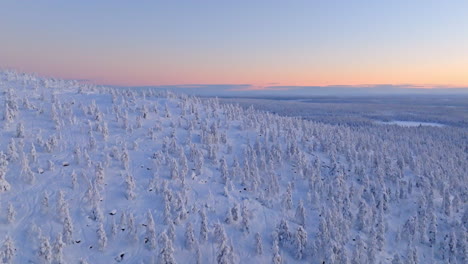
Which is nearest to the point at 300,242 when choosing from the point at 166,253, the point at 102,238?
the point at 166,253

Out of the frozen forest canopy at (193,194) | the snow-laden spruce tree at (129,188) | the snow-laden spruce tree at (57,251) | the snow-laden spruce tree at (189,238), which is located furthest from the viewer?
the snow-laden spruce tree at (129,188)

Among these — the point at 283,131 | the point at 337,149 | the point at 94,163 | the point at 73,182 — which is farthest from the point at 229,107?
the point at 73,182

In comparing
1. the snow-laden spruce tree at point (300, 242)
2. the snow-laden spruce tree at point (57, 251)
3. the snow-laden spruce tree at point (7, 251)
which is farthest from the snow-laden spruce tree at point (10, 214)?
the snow-laden spruce tree at point (300, 242)

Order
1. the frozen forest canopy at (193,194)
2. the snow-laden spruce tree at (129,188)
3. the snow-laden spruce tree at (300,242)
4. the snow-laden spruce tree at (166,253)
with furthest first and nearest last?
the snow-laden spruce tree at (129,188) < the snow-laden spruce tree at (300,242) < the frozen forest canopy at (193,194) < the snow-laden spruce tree at (166,253)

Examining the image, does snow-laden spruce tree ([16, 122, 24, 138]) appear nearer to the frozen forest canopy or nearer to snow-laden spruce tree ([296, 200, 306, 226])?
the frozen forest canopy

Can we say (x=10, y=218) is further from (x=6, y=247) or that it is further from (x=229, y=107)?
(x=229, y=107)

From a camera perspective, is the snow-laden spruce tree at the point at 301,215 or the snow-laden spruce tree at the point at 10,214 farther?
the snow-laden spruce tree at the point at 301,215

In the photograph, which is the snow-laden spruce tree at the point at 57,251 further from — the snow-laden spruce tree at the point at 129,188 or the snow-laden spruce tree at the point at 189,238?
the snow-laden spruce tree at the point at 189,238

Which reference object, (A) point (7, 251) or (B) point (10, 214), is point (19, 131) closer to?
(B) point (10, 214)

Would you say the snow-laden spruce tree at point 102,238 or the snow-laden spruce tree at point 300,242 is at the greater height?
the snow-laden spruce tree at point 102,238
